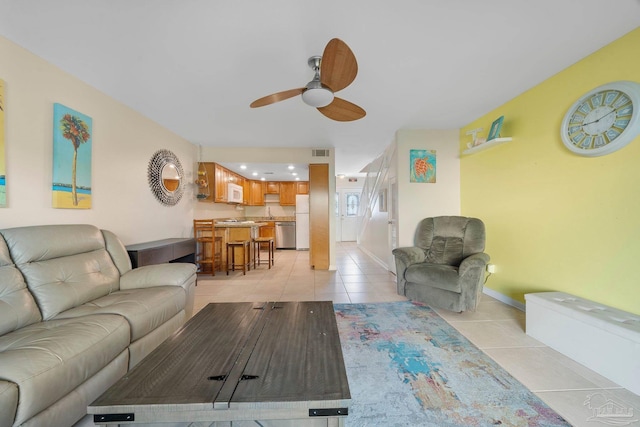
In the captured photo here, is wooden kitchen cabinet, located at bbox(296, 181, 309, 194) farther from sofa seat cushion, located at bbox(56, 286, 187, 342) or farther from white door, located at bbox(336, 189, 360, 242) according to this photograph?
sofa seat cushion, located at bbox(56, 286, 187, 342)

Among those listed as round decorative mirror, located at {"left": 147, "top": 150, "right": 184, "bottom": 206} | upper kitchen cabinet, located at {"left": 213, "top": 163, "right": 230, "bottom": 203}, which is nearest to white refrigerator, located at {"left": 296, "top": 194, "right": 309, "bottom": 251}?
upper kitchen cabinet, located at {"left": 213, "top": 163, "right": 230, "bottom": 203}

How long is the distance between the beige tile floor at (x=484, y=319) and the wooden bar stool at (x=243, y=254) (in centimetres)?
17

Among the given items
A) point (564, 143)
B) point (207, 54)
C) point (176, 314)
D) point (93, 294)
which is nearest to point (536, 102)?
point (564, 143)

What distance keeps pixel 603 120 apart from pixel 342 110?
2154 millimetres

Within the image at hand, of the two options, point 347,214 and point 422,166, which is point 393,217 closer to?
point 422,166

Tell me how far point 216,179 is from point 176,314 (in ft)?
10.3

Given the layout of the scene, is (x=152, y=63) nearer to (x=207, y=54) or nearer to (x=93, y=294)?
(x=207, y=54)

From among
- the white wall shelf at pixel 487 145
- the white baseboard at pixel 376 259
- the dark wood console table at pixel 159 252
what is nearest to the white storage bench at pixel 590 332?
the white wall shelf at pixel 487 145

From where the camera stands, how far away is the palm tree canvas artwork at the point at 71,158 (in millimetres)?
2086

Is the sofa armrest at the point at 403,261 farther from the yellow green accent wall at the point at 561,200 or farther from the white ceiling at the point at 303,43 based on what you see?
the white ceiling at the point at 303,43

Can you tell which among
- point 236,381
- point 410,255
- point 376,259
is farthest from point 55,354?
point 376,259

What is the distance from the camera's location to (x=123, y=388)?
3.02 ft

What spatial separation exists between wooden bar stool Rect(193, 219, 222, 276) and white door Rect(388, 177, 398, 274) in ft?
10.3

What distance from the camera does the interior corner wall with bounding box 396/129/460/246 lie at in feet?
12.1
